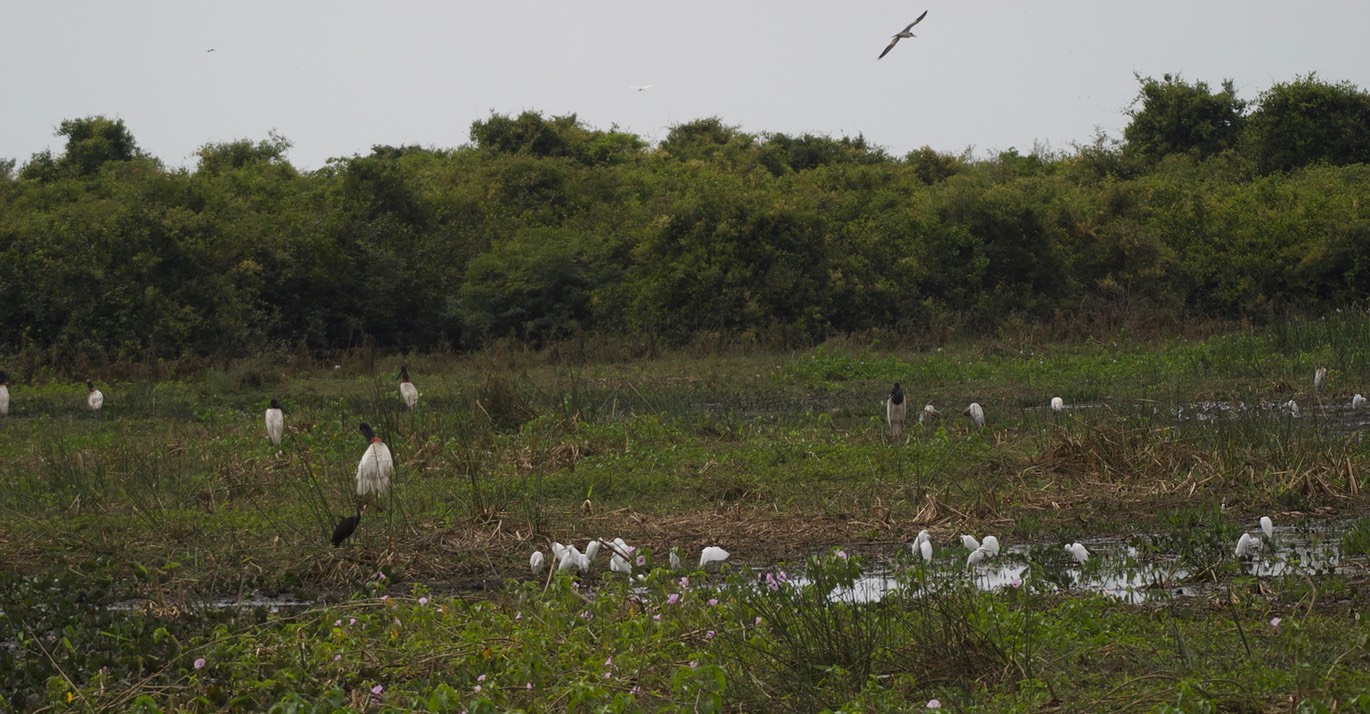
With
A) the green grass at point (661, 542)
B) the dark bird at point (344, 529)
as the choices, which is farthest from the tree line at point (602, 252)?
the dark bird at point (344, 529)

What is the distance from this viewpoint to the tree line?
72.4 ft

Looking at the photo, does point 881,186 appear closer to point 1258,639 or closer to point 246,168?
point 246,168

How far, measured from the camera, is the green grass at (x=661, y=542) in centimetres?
509

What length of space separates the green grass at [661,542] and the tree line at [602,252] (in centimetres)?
609

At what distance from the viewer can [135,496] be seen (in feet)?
29.8

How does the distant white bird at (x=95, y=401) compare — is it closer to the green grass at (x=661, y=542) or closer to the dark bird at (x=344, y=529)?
the green grass at (x=661, y=542)

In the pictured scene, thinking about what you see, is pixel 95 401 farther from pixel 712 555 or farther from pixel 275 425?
pixel 712 555

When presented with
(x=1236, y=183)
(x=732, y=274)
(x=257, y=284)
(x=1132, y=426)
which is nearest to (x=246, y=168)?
(x=257, y=284)

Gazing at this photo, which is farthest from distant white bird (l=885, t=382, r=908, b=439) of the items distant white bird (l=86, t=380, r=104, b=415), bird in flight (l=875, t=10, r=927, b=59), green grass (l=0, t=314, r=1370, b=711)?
distant white bird (l=86, t=380, r=104, b=415)

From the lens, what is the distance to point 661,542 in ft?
27.2

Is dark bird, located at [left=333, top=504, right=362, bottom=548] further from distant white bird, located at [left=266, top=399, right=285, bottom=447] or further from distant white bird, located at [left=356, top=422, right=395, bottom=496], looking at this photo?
distant white bird, located at [left=266, top=399, right=285, bottom=447]

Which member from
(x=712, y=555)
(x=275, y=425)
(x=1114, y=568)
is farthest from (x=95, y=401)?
(x=1114, y=568)

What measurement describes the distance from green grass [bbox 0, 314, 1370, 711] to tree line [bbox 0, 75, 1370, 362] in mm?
6091

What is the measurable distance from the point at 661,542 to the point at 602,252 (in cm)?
1695
